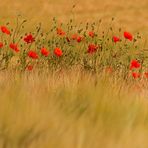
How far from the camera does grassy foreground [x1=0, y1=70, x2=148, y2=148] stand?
193 centimetres

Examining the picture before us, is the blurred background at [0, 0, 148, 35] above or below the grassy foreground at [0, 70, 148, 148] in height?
above

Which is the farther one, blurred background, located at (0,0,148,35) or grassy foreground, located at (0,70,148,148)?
blurred background, located at (0,0,148,35)

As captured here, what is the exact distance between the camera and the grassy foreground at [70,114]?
193 centimetres

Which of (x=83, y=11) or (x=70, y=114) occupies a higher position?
(x=83, y=11)

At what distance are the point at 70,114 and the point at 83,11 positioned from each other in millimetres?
12604

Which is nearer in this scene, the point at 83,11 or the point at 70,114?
the point at 70,114

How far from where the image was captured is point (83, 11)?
14750 mm

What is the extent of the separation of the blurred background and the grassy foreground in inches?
425

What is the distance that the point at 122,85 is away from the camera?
3215mm

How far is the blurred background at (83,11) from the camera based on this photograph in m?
14.1

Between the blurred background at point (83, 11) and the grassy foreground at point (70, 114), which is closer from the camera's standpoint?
the grassy foreground at point (70, 114)

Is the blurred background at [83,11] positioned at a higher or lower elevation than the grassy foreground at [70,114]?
higher

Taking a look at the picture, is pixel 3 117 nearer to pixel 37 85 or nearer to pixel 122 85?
pixel 37 85

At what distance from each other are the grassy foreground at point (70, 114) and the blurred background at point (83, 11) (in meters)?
10.8
